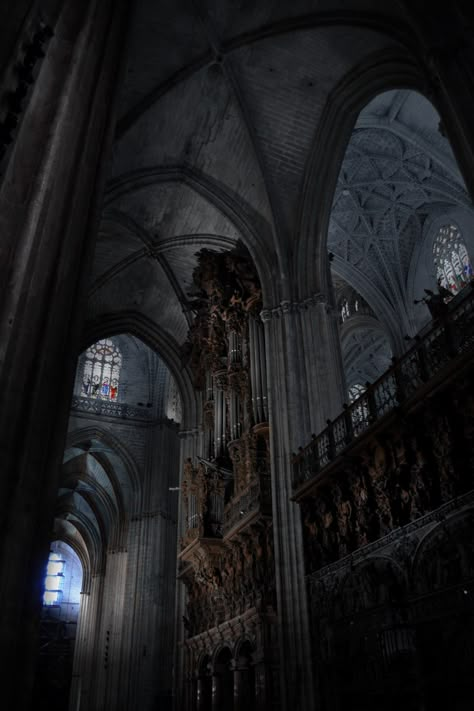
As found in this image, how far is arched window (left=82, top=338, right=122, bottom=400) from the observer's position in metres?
27.0

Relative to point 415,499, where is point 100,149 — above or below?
above

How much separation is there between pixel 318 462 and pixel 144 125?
9.38m

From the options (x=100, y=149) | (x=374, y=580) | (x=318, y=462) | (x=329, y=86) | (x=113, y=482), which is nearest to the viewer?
(x=100, y=149)

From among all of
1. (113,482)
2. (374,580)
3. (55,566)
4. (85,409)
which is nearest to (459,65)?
(374,580)

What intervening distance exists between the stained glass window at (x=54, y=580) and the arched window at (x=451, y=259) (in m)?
31.3

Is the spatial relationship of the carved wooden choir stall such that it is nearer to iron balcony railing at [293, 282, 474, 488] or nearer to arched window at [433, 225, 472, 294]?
iron balcony railing at [293, 282, 474, 488]

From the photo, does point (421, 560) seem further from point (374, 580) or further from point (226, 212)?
point (226, 212)

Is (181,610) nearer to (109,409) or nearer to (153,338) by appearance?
(153,338)

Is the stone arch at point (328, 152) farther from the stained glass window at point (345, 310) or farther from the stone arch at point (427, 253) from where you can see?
the stained glass window at point (345, 310)

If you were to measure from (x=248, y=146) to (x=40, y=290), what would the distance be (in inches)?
430

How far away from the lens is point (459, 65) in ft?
25.6

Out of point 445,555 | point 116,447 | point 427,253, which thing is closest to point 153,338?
point 116,447

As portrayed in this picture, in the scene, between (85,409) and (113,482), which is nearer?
(85,409)

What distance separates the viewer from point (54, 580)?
38.4 meters
